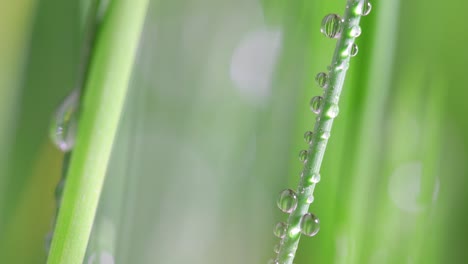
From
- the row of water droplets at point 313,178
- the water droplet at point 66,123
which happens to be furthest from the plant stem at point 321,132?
the water droplet at point 66,123

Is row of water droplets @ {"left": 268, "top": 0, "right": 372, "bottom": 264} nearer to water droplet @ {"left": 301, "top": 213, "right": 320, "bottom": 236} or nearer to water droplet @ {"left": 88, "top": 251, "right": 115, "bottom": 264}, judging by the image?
water droplet @ {"left": 301, "top": 213, "right": 320, "bottom": 236}

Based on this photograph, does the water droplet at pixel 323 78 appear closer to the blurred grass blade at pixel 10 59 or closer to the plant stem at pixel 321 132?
the plant stem at pixel 321 132

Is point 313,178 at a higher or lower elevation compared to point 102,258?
higher

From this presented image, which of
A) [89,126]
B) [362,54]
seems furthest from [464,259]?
[89,126]

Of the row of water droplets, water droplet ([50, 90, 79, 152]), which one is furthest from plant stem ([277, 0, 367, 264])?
water droplet ([50, 90, 79, 152])

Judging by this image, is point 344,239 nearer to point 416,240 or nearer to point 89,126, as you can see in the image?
point 416,240

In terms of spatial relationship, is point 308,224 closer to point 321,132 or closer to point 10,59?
point 321,132

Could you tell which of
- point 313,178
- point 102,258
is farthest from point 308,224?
point 102,258
